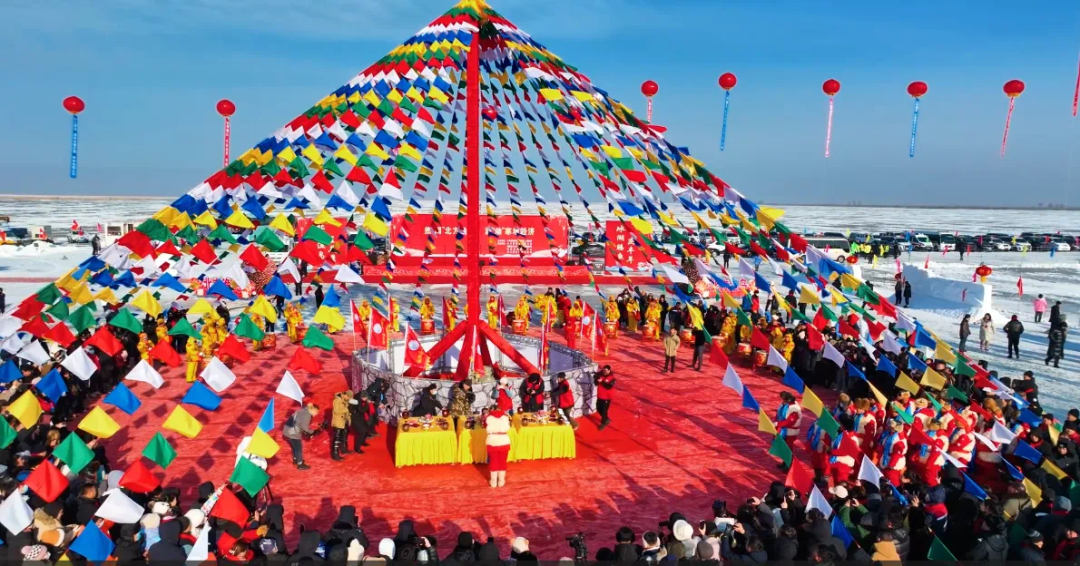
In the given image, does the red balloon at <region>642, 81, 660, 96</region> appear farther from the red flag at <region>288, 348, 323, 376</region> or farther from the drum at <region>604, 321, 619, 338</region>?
the red flag at <region>288, 348, 323, 376</region>

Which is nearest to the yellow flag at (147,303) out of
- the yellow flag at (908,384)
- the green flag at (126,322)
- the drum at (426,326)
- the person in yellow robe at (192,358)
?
the green flag at (126,322)

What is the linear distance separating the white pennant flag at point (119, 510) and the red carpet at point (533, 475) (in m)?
2.58

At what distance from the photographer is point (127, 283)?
39.0ft

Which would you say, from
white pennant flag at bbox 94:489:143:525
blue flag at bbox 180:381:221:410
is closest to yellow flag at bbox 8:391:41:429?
blue flag at bbox 180:381:221:410

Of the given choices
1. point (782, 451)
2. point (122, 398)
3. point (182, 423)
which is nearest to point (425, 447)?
point (182, 423)

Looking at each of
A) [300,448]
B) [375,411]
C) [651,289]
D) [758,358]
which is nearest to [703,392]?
[758,358]

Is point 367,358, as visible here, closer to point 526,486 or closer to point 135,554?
point 526,486

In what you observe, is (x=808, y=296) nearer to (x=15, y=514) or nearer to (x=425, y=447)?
(x=425, y=447)

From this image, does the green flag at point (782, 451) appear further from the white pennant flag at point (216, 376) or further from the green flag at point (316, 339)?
the white pennant flag at point (216, 376)

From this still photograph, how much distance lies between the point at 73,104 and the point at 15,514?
1719 centimetres

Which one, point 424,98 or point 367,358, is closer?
point 424,98

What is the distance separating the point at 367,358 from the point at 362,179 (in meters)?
6.31

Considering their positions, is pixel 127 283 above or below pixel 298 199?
below

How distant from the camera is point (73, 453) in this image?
26.3 feet
